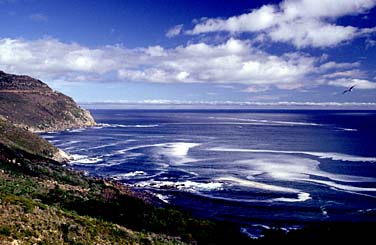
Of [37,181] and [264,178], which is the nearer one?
[37,181]

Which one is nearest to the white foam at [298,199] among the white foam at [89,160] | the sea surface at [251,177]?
the sea surface at [251,177]

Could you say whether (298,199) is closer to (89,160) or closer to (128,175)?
(128,175)

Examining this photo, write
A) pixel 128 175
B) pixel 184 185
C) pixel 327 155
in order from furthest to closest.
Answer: pixel 327 155 → pixel 128 175 → pixel 184 185

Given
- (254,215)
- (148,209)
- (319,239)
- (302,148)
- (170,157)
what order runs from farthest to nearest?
(302,148), (170,157), (254,215), (148,209), (319,239)

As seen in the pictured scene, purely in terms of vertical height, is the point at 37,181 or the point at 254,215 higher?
the point at 37,181

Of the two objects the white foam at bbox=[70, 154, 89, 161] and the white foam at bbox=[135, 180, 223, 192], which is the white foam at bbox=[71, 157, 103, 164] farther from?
the white foam at bbox=[135, 180, 223, 192]

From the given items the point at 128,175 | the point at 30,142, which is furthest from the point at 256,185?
the point at 30,142

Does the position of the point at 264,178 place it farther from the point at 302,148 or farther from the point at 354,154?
the point at 302,148

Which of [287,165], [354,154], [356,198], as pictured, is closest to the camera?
[356,198]

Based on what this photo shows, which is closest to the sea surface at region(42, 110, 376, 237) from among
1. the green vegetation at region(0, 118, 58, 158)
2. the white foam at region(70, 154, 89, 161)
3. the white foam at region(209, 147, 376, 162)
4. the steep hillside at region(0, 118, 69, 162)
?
the white foam at region(209, 147, 376, 162)

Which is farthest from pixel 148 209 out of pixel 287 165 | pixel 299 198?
pixel 287 165

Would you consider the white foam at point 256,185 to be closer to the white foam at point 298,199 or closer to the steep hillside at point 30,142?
the white foam at point 298,199
